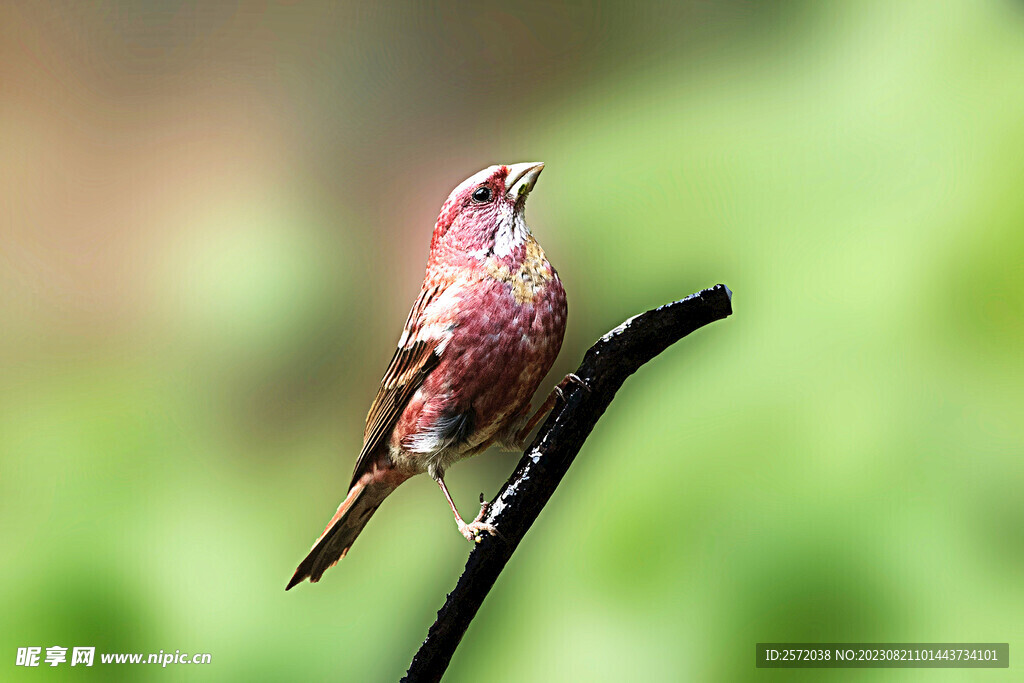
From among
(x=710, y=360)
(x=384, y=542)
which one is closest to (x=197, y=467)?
(x=384, y=542)

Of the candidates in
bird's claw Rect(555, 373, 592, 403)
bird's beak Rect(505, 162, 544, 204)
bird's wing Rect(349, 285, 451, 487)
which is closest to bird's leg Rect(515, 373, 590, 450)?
bird's claw Rect(555, 373, 592, 403)

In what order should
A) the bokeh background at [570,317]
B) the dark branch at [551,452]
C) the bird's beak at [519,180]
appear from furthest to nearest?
1. the bokeh background at [570,317]
2. the bird's beak at [519,180]
3. the dark branch at [551,452]

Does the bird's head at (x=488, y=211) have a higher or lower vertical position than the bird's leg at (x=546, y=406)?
higher

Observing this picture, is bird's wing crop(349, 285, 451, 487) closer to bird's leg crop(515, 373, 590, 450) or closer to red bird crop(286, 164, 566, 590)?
red bird crop(286, 164, 566, 590)

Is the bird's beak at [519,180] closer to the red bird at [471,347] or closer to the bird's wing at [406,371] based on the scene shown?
the red bird at [471,347]

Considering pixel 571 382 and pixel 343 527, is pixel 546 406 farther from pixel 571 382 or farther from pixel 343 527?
pixel 343 527

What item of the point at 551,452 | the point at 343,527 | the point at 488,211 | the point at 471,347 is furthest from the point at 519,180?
the point at 343,527

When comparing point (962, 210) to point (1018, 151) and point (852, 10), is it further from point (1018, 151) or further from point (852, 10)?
point (852, 10)

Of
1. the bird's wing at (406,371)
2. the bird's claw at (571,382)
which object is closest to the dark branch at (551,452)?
the bird's claw at (571,382)
